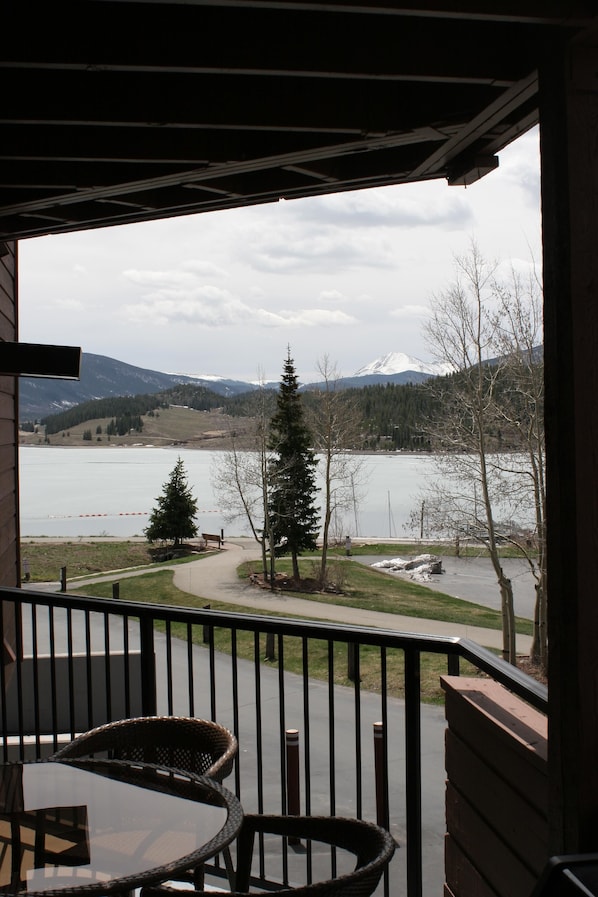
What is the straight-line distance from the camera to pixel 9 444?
7.10 metres

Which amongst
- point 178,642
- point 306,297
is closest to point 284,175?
point 178,642

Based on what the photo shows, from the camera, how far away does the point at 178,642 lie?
1844cm

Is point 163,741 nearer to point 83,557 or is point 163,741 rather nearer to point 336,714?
point 336,714

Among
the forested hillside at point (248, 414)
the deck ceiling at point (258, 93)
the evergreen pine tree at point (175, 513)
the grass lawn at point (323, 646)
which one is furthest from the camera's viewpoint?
the evergreen pine tree at point (175, 513)

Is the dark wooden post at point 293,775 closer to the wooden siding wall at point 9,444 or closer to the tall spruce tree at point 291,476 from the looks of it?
the wooden siding wall at point 9,444

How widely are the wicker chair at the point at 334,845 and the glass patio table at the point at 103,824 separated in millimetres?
89

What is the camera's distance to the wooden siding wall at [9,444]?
659cm

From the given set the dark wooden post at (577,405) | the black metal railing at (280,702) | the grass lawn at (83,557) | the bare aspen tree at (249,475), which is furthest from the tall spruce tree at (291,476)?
the dark wooden post at (577,405)

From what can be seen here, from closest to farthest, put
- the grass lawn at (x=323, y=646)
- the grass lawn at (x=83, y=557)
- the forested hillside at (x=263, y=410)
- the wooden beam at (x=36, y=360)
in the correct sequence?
the wooden beam at (x=36, y=360) < the grass lawn at (x=323, y=646) < the grass lawn at (x=83, y=557) < the forested hillside at (x=263, y=410)

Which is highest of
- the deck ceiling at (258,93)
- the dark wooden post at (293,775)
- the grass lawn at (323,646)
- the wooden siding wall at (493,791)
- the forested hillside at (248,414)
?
the forested hillside at (248,414)

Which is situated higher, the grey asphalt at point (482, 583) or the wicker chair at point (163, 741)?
the wicker chair at point (163, 741)

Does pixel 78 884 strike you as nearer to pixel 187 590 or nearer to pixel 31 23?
pixel 31 23

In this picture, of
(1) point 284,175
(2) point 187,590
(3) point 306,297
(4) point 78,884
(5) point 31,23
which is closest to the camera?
(4) point 78,884

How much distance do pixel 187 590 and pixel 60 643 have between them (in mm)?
7709
